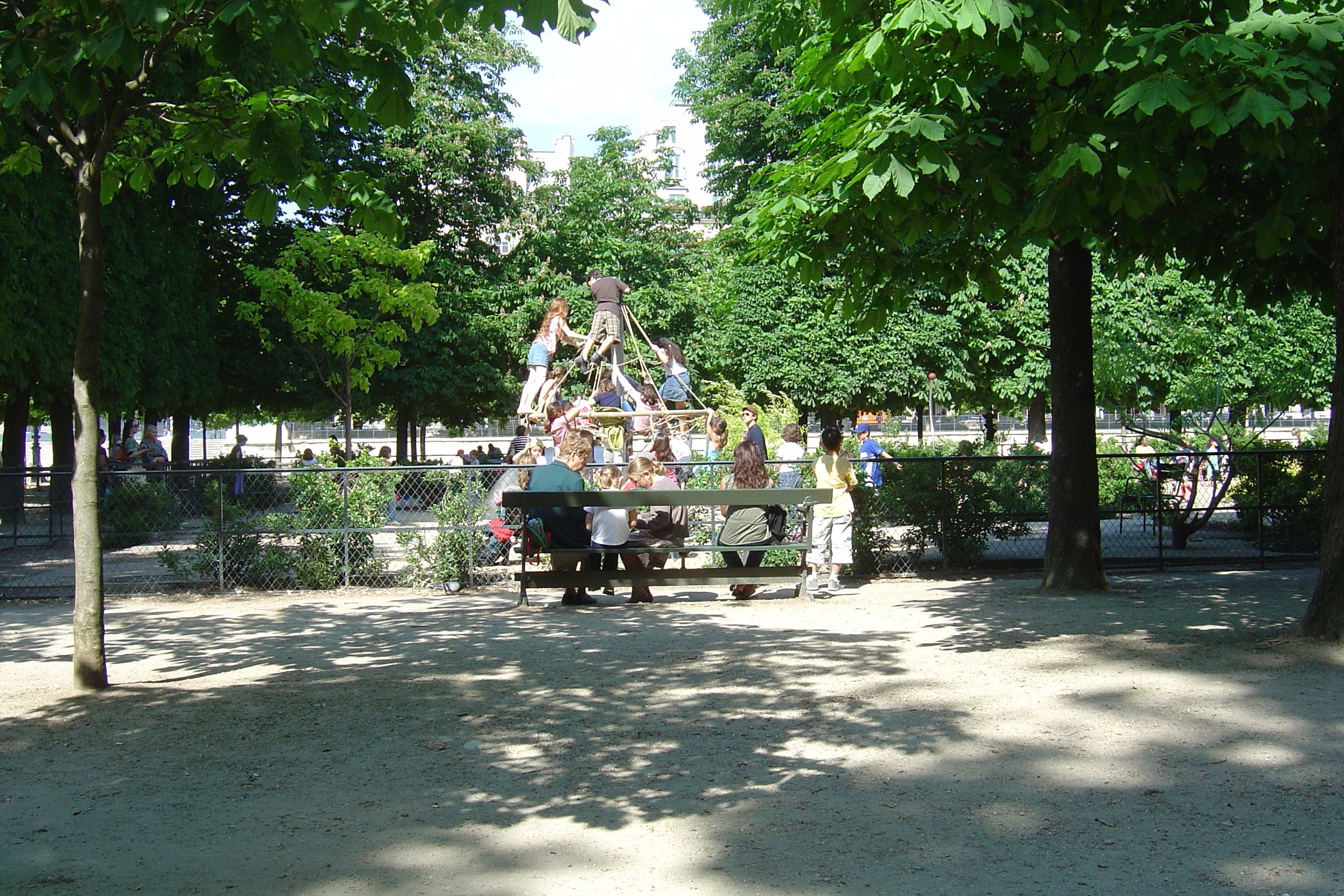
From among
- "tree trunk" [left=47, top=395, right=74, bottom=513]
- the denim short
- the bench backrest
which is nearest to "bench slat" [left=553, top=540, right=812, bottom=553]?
the bench backrest

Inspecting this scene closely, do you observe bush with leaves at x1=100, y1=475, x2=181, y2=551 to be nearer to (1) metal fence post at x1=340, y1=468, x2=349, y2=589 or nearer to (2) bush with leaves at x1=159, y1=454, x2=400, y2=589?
(2) bush with leaves at x1=159, y1=454, x2=400, y2=589

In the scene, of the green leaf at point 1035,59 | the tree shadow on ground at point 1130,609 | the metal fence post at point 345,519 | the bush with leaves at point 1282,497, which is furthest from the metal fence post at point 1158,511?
the metal fence post at point 345,519

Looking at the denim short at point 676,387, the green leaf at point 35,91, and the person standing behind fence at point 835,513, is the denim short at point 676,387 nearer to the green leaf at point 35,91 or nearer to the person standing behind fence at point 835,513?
the person standing behind fence at point 835,513

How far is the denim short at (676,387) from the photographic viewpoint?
20688 mm

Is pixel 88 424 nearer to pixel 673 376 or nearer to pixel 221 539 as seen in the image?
pixel 221 539

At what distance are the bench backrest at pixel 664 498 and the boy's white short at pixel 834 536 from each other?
776mm

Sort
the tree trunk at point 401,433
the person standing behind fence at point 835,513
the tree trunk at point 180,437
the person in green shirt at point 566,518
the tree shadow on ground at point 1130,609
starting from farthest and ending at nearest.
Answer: the tree trunk at point 401,433 < the tree trunk at point 180,437 < the person standing behind fence at point 835,513 < the person in green shirt at point 566,518 < the tree shadow on ground at point 1130,609

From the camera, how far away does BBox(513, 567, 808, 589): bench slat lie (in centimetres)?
1059

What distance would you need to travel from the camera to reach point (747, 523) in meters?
11.2

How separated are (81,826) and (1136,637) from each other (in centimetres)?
679

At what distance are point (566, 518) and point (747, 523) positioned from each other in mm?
1829

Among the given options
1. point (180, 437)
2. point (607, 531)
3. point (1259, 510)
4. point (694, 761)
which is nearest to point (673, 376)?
point (607, 531)

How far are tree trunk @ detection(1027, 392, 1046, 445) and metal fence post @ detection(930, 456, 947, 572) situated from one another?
24699 mm

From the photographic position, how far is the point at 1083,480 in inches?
419
